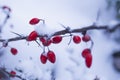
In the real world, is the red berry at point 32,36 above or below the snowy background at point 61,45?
below

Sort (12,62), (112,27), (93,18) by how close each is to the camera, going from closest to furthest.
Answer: (112,27), (12,62), (93,18)

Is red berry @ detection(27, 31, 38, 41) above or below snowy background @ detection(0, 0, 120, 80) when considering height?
below

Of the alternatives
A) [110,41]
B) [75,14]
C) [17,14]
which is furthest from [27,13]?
[110,41]

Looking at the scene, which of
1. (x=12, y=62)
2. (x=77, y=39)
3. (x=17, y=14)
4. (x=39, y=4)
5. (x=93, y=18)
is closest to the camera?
(x=77, y=39)

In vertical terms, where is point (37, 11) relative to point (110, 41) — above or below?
above

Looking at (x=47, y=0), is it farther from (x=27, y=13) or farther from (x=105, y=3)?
(x=105, y=3)

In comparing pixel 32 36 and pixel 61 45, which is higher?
pixel 61 45

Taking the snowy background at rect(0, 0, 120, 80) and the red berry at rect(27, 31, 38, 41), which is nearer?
the red berry at rect(27, 31, 38, 41)

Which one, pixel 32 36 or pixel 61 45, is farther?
pixel 61 45
